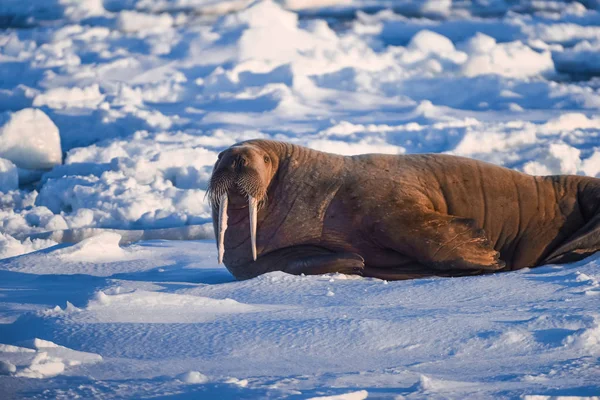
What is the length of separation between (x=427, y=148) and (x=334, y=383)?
856cm

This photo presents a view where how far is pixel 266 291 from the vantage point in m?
4.49

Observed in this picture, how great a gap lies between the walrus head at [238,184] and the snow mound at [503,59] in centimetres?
1068

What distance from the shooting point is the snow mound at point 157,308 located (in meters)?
3.86

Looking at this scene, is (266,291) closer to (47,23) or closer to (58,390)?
(58,390)

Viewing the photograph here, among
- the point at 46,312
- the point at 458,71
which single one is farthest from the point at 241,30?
the point at 46,312

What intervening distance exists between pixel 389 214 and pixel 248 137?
711 centimetres

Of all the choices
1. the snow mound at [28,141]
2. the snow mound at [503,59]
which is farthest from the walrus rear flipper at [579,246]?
the snow mound at [503,59]

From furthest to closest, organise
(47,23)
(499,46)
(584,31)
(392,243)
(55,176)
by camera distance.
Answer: (47,23) < (584,31) < (499,46) < (55,176) < (392,243)

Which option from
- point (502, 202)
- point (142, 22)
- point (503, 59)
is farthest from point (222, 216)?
point (142, 22)

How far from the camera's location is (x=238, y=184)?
17.1 ft

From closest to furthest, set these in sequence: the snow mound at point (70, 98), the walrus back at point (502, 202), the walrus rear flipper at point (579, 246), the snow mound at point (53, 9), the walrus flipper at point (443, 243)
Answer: the walrus flipper at point (443, 243) → the walrus rear flipper at point (579, 246) → the walrus back at point (502, 202) → the snow mound at point (70, 98) → the snow mound at point (53, 9)

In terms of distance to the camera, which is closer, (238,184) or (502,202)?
(238,184)

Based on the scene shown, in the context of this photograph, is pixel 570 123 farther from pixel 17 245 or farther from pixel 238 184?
pixel 238 184

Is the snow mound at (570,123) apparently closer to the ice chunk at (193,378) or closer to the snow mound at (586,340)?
the snow mound at (586,340)
